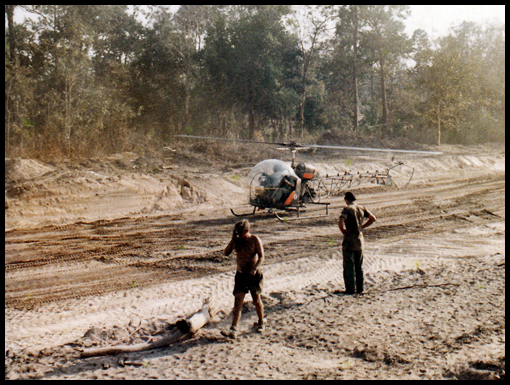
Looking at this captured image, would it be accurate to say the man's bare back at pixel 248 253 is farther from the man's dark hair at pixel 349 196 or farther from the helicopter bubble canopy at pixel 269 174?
the helicopter bubble canopy at pixel 269 174

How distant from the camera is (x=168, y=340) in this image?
19.4 feet

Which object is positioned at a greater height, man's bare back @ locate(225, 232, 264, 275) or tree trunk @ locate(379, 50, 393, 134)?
tree trunk @ locate(379, 50, 393, 134)

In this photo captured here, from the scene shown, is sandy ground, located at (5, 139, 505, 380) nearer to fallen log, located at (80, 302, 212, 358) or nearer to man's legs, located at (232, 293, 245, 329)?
fallen log, located at (80, 302, 212, 358)

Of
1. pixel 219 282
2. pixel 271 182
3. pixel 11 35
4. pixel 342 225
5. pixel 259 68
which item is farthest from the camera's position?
pixel 259 68

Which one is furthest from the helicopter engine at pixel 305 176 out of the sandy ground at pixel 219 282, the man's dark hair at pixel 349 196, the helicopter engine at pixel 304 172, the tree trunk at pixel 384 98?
the tree trunk at pixel 384 98

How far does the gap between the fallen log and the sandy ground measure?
10cm

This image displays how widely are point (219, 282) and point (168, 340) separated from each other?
2691 mm

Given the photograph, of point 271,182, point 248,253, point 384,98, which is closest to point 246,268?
point 248,253

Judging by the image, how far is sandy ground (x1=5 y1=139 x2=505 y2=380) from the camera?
5410 millimetres

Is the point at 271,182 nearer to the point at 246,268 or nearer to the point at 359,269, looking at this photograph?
the point at 359,269

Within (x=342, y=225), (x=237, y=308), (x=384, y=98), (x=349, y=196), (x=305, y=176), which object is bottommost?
(x=237, y=308)

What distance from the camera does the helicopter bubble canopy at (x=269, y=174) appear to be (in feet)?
43.2

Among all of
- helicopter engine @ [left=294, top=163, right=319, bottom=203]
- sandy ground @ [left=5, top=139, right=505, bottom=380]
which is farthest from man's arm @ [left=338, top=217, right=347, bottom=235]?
helicopter engine @ [left=294, top=163, right=319, bottom=203]

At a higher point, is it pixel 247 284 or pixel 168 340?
pixel 247 284
